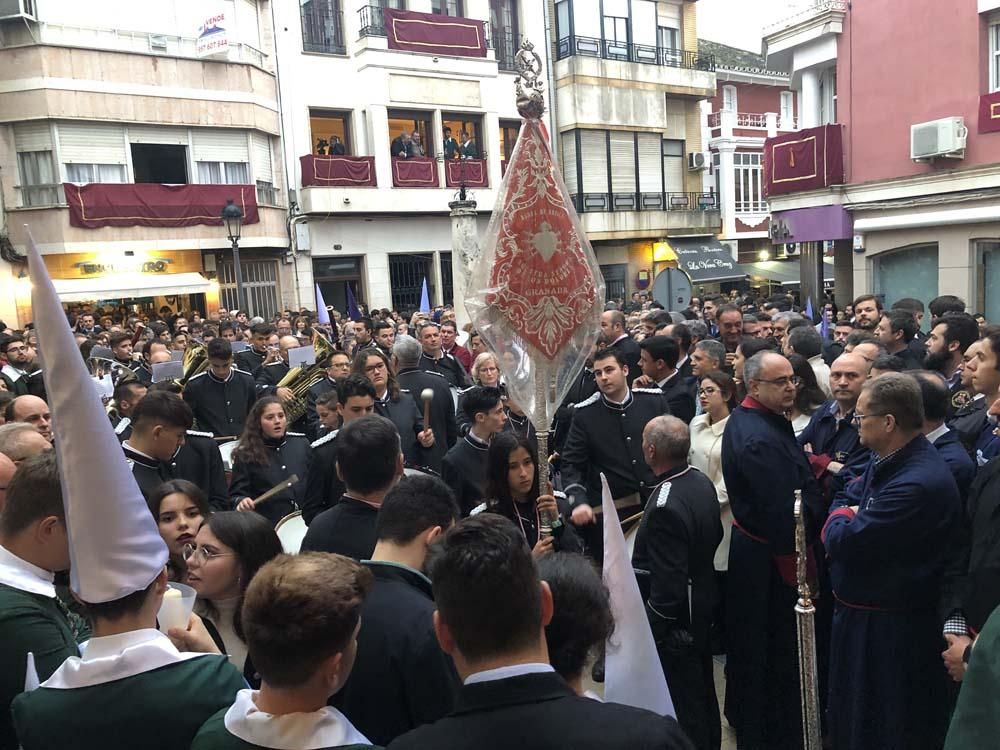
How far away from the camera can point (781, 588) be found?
4.39 metres

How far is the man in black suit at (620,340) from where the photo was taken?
8219mm

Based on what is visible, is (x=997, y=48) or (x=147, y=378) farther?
(x=997, y=48)

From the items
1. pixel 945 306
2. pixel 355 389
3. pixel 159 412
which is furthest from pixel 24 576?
pixel 945 306

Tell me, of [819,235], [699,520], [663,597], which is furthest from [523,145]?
[819,235]

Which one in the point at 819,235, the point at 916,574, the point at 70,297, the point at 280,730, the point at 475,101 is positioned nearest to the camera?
the point at 280,730

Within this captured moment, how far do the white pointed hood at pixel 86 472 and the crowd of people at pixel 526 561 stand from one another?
22 millimetres

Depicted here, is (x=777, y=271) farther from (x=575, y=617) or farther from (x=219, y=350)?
(x=575, y=617)

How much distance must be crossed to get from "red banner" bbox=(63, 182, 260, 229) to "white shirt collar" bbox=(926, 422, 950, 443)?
20937 millimetres

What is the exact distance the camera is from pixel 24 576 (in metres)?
2.52

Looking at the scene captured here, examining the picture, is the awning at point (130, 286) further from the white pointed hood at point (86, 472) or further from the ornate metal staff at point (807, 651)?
the ornate metal staff at point (807, 651)

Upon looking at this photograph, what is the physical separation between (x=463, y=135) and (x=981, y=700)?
26.6 metres

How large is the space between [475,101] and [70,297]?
13.6 metres

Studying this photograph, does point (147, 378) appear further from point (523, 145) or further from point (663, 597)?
point (663, 597)

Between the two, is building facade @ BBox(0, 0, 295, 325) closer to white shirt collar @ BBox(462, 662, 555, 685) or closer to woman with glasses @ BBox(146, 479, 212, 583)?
woman with glasses @ BBox(146, 479, 212, 583)
